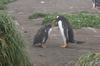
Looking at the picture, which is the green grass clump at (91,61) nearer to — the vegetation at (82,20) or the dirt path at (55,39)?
Answer: the dirt path at (55,39)

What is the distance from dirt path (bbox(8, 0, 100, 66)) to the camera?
8727 mm

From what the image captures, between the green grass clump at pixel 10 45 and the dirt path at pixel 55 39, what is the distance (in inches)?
29.6

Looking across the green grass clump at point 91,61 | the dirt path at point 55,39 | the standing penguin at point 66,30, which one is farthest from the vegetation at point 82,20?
the green grass clump at point 91,61

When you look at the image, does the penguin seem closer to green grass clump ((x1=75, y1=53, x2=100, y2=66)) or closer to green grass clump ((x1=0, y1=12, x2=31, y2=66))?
green grass clump ((x1=0, y1=12, x2=31, y2=66))

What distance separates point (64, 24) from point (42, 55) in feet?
4.77

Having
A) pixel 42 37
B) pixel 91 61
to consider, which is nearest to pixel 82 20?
pixel 42 37

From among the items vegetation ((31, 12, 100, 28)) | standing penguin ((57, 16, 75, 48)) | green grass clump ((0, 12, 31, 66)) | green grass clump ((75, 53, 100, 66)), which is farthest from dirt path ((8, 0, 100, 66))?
green grass clump ((75, 53, 100, 66))

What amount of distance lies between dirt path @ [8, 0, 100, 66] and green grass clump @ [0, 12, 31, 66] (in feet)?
2.47

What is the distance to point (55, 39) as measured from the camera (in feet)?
37.0

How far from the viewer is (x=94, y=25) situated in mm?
13211

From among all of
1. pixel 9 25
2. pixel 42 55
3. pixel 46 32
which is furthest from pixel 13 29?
pixel 46 32

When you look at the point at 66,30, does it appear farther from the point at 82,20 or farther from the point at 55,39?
the point at 82,20

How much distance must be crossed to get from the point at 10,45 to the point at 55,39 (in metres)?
4.88

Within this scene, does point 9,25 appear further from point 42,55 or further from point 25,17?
point 25,17
